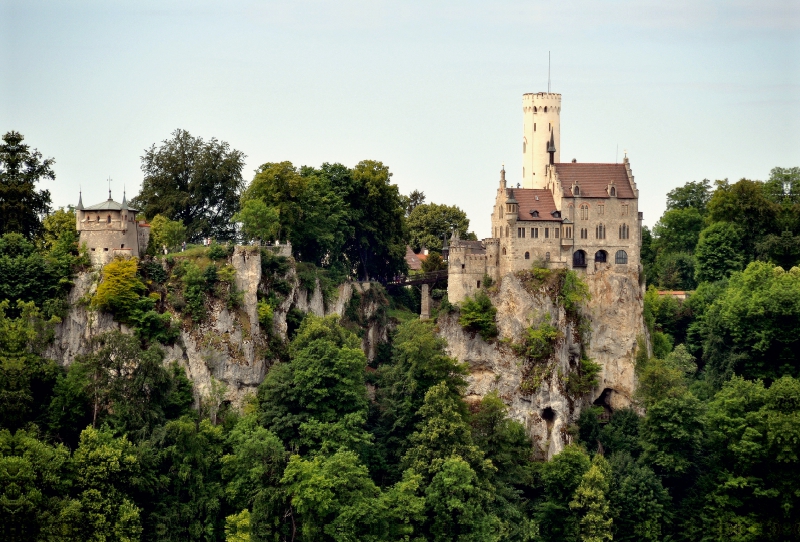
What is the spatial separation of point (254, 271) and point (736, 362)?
2812 cm

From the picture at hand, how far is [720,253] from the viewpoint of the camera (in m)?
102

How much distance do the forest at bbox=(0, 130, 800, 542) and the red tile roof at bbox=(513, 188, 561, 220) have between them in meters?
5.60

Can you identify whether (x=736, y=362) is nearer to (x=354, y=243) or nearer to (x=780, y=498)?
(x=780, y=498)

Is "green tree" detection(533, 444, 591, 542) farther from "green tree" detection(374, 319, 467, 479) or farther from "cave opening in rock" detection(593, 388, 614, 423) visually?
"cave opening in rock" detection(593, 388, 614, 423)

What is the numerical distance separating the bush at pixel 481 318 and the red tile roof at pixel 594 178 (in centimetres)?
768

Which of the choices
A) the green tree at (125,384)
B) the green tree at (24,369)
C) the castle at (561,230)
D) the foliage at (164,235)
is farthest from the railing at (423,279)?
the green tree at (24,369)

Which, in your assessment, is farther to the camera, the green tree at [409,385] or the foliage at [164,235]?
the foliage at [164,235]

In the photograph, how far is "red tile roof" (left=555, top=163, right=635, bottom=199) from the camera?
290 ft

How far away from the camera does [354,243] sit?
94.9 metres

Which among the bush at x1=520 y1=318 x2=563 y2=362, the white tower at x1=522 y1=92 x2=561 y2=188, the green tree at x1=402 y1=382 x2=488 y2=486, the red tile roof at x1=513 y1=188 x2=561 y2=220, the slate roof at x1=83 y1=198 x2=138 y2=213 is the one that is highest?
the white tower at x1=522 y1=92 x2=561 y2=188

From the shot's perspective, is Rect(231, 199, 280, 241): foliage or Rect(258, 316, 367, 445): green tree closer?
Rect(258, 316, 367, 445): green tree

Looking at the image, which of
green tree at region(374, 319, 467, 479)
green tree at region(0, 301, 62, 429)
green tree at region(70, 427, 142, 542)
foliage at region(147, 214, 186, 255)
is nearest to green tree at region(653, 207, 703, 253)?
green tree at region(374, 319, 467, 479)

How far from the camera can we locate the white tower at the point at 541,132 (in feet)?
300

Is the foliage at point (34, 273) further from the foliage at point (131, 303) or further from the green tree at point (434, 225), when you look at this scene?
the green tree at point (434, 225)
